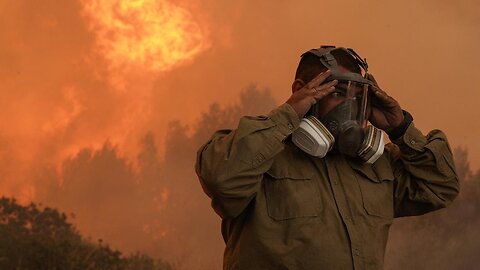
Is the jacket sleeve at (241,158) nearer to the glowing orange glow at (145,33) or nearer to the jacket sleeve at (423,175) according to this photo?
the jacket sleeve at (423,175)

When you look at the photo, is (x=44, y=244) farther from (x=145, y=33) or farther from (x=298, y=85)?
(x=298, y=85)

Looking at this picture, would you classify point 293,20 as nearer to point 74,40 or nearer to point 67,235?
point 74,40

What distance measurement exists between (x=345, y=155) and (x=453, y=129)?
276cm

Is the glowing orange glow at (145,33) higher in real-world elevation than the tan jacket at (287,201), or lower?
higher

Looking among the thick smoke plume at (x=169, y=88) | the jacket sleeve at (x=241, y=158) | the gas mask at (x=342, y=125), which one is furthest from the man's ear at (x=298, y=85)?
the thick smoke plume at (x=169, y=88)

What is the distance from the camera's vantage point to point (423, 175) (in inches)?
88.0

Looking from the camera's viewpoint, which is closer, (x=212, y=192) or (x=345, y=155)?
(x=212, y=192)

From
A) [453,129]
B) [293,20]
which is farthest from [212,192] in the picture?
[453,129]

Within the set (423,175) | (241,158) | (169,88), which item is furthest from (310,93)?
(169,88)

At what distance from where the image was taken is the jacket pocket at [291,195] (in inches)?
77.3

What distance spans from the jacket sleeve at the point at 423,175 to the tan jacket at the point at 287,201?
0.10 meters

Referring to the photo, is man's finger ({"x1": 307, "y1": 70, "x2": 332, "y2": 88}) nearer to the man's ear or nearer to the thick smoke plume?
the man's ear

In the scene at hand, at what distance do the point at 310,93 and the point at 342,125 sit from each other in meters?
0.15

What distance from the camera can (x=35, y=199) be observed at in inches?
149
